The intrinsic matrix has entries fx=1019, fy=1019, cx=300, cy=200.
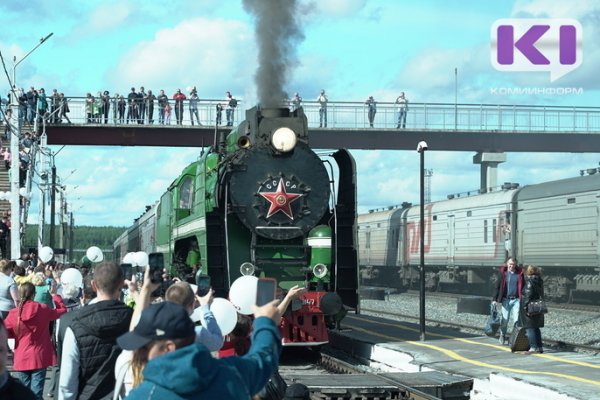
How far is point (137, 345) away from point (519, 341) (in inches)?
493

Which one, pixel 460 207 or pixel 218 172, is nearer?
pixel 218 172

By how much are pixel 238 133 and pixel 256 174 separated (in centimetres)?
108

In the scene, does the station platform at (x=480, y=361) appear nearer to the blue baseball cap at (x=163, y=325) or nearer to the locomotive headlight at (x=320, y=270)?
the locomotive headlight at (x=320, y=270)

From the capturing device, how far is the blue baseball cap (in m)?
3.85

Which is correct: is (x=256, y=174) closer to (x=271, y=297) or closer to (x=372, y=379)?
(x=372, y=379)

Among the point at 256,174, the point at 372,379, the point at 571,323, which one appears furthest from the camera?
the point at 571,323

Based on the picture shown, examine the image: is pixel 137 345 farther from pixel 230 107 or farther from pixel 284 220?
pixel 230 107

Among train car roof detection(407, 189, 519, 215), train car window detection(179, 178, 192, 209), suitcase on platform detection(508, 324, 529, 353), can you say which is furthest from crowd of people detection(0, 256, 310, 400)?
train car roof detection(407, 189, 519, 215)

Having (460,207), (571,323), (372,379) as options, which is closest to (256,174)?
(372,379)

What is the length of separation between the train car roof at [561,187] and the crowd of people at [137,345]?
18284 mm

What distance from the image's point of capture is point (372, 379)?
41.5ft

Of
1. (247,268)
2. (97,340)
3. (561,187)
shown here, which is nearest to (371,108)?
(561,187)

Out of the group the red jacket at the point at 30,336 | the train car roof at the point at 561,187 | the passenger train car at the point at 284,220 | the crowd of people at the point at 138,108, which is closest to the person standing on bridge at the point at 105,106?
the crowd of people at the point at 138,108

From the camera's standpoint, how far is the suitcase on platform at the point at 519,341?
15.7 m
